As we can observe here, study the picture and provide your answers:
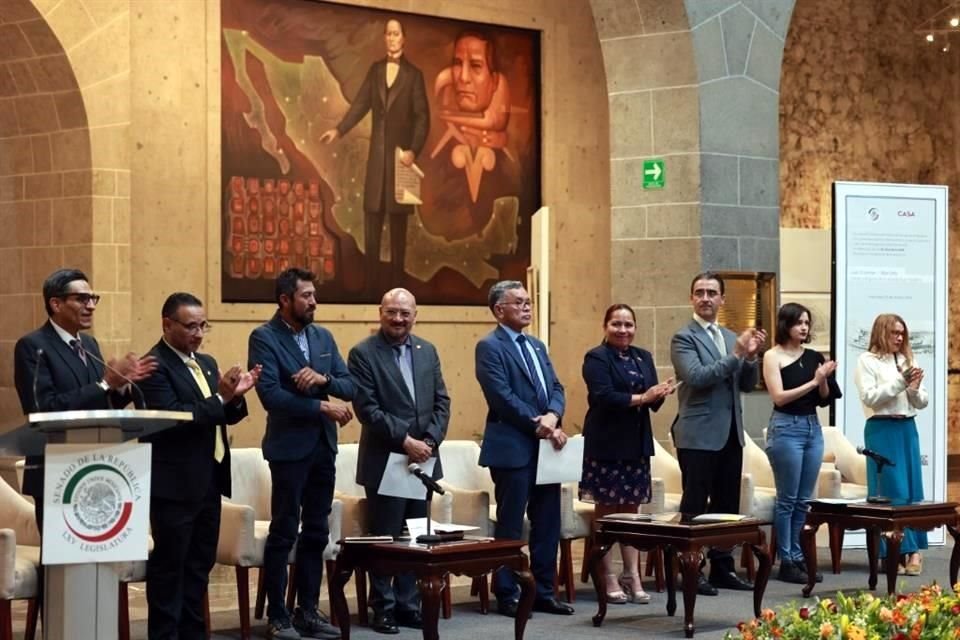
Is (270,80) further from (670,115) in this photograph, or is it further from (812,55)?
(812,55)

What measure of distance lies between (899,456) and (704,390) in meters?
1.51

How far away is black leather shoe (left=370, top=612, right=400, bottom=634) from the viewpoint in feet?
24.0

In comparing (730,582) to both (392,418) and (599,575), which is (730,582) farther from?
(392,418)

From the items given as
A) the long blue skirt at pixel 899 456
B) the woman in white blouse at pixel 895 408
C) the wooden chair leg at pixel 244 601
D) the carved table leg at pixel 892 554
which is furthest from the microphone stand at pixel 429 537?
the long blue skirt at pixel 899 456

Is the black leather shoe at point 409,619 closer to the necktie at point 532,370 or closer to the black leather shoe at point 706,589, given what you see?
the necktie at point 532,370

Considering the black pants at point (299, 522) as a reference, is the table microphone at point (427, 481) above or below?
above

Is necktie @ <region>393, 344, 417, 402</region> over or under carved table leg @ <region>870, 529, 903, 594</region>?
over

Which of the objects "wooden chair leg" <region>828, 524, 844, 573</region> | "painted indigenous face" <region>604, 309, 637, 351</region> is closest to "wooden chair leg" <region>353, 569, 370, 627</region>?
"painted indigenous face" <region>604, 309, 637, 351</region>

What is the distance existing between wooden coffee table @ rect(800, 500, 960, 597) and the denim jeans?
250 mm

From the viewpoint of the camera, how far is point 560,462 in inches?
304

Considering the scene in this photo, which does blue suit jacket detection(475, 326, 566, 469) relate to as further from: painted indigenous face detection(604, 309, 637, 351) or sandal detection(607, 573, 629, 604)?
Result: sandal detection(607, 573, 629, 604)

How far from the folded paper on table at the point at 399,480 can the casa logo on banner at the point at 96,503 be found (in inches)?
90.6

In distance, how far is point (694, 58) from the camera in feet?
33.4

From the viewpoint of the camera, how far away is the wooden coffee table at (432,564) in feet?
21.3
